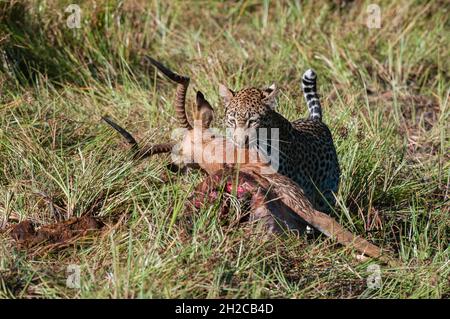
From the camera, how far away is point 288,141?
6609 millimetres

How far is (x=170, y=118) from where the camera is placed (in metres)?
7.48

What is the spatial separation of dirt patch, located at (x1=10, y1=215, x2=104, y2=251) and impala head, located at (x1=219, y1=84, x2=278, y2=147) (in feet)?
3.42

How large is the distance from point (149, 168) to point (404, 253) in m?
1.61

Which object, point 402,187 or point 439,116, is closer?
point 402,187

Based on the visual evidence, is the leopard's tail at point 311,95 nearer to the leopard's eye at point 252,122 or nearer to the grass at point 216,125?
the grass at point 216,125

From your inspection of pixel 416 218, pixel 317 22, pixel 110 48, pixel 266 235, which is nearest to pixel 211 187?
pixel 266 235

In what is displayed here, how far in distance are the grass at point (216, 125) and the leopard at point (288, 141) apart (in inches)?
6.3

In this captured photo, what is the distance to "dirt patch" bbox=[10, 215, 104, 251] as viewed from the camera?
19.1 ft

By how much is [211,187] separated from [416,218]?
137cm

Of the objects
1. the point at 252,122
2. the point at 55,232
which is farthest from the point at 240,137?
the point at 55,232

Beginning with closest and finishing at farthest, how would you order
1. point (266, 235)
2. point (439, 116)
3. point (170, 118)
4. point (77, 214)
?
point (266, 235) < point (77, 214) < point (170, 118) < point (439, 116)
